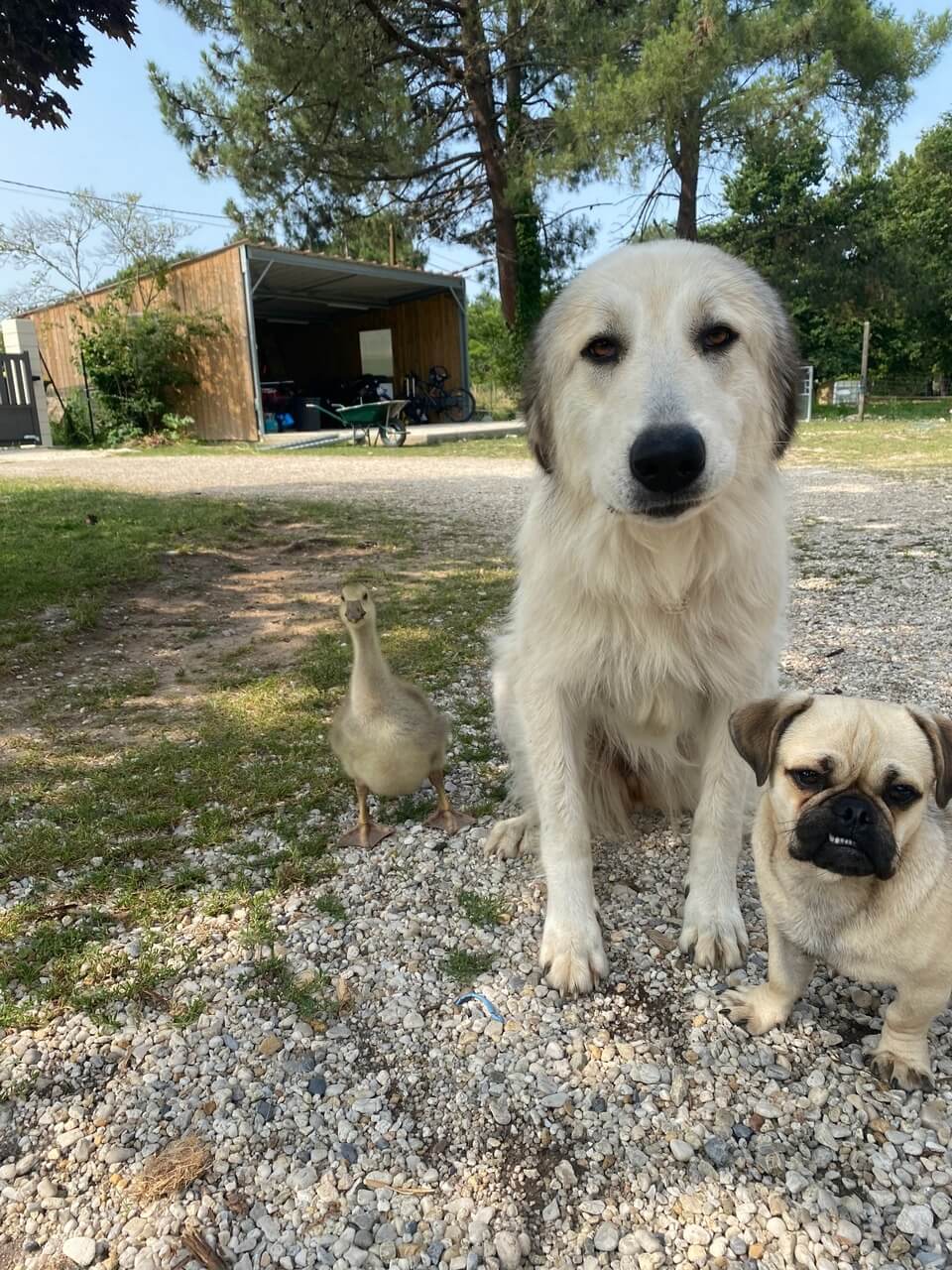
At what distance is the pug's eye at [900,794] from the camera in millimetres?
1664

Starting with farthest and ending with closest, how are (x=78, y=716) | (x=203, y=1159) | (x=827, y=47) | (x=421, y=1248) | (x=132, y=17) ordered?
(x=827, y=47), (x=132, y=17), (x=78, y=716), (x=203, y=1159), (x=421, y=1248)

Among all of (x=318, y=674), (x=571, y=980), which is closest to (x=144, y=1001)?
(x=571, y=980)

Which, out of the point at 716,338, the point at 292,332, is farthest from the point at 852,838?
the point at 292,332

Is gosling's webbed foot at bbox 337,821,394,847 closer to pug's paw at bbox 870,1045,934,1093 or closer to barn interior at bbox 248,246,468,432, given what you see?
pug's paw at bbox 870,1045,934,1093

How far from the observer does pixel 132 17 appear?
13.6ft

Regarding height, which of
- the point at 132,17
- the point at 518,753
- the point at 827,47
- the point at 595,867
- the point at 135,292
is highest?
the point at 827,47

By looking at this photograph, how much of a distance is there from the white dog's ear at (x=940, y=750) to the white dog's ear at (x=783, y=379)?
0.92 metres

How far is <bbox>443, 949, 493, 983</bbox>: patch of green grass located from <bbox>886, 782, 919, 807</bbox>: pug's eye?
110cm

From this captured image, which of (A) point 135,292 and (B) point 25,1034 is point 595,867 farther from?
(A) point 135,292

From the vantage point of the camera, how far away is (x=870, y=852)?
1.58 metres

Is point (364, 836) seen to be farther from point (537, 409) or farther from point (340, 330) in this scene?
point (340, 330)

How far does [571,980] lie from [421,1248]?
0.75 meters

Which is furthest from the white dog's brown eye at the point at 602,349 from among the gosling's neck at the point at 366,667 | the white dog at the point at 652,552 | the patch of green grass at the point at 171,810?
the patch of green grass at the point at 171,810

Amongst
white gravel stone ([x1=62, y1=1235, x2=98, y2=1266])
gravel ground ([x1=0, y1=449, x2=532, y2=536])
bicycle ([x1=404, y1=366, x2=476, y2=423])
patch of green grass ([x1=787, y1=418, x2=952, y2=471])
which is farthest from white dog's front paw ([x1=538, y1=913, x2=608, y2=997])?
bicycle ([x1=404, y1=366, x2=476, y2=423])
